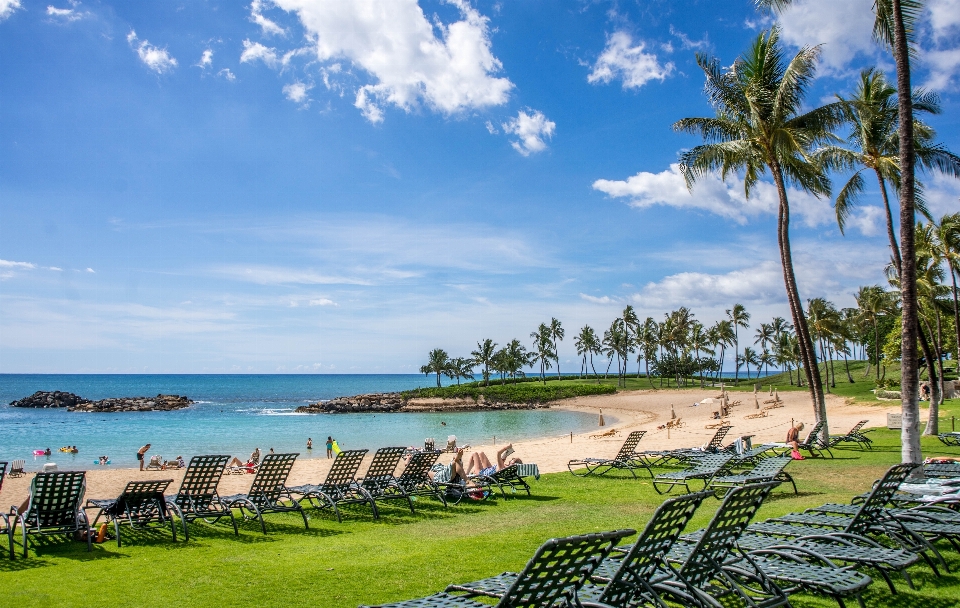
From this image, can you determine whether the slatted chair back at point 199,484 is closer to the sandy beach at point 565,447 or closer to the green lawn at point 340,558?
the green lawn at point 340,558

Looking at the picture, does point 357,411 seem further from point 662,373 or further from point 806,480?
point 806,480

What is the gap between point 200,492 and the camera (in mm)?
9477

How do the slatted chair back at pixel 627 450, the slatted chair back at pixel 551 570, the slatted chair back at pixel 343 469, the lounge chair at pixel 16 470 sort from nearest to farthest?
the slatted chair back at pixel 551 570, the slatted chair back at pixel 343 469, the slatted chair back at pixel 627 450, the lounge chair at pixel 16 470

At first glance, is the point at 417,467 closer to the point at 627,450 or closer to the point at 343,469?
the point at 343,469

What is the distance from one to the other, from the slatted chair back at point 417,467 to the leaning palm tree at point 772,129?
37.8 feet

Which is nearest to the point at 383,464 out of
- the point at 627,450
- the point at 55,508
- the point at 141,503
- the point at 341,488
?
the point at 341,488

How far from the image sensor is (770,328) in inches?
4144

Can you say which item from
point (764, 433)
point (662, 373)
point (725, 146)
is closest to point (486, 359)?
point (662, 373)

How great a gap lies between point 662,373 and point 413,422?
5446 centimetres

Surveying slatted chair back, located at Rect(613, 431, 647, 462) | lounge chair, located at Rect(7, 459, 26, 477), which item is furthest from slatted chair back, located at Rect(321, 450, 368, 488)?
lounge chair, located at Rect(7, 459, 26, 477)

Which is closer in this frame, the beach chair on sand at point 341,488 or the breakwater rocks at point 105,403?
the beach chair on sand at point 341,488

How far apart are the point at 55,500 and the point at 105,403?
9038 centimetres

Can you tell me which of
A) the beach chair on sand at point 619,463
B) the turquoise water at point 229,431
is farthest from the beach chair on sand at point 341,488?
the turquoise water at point 229,431

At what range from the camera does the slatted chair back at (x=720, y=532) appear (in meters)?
4.27
